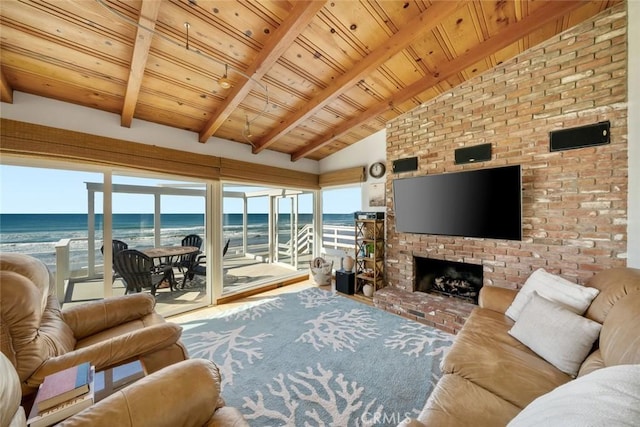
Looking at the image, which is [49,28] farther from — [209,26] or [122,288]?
[122,288]

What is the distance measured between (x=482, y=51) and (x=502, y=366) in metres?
2.64

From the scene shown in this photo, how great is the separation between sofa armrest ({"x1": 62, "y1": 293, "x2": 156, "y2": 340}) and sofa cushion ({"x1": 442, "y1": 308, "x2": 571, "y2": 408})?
227 centimetres

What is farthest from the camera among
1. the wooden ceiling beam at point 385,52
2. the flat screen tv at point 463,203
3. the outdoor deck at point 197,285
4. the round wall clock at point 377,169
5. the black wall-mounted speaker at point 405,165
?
the round wall clock at point 377,169

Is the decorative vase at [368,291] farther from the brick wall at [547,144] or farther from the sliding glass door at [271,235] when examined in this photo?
the sliding glass door at [271,235]

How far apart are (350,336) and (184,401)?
1.96m

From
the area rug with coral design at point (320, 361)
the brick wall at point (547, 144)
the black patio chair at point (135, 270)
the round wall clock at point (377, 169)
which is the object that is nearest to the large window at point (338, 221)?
the round wall clock at point (377, 169)

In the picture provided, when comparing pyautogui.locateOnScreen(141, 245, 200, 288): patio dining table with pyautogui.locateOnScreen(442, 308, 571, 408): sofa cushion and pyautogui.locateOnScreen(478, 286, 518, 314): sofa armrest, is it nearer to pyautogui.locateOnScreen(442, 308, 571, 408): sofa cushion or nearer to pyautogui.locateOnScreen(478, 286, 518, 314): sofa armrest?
pyautogui.locateOnScreen(442, 308, 571, 408): sofa cushion

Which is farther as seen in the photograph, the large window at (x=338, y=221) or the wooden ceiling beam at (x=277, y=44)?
the large window at (x=338, y=221)

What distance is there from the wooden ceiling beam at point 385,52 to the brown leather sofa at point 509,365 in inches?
84.7

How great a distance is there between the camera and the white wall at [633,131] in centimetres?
192

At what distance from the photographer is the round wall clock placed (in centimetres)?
382

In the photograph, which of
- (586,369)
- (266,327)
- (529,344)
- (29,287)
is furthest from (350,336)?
Answer: (29,287)

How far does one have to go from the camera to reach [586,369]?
1194 mm

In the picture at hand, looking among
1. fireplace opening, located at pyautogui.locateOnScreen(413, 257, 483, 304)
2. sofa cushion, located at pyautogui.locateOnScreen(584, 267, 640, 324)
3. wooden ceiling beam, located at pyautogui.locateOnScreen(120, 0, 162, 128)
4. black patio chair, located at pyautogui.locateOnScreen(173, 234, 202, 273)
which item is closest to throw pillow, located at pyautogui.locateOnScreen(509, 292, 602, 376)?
sofa cushion, located at pyautogui.locateOnScreen(584, 267, 640, 324)
